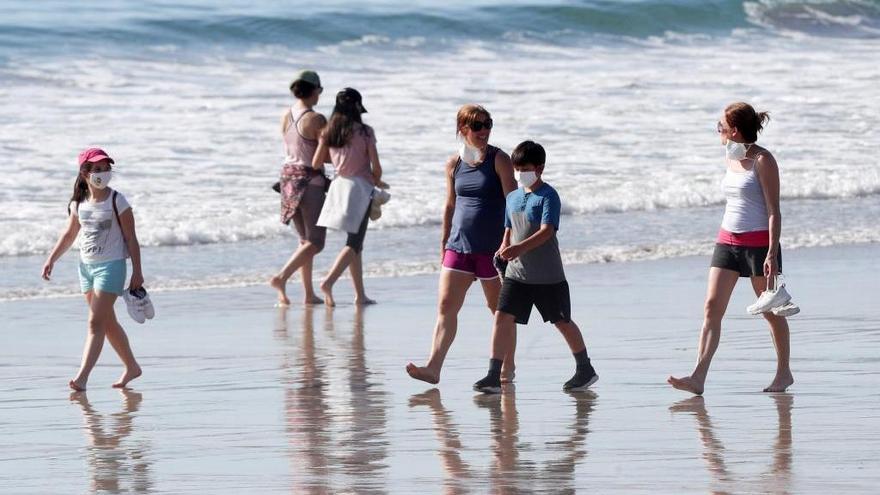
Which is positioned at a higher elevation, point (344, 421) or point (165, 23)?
point (165, 23)

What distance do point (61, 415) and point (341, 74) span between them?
77.3 feet

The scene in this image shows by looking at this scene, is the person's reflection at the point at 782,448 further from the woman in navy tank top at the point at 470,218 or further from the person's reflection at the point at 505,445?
the woman in navy tank top at the point at 470,218

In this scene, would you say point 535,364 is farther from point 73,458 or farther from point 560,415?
point 73,458

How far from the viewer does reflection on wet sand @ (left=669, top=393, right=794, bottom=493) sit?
568 cm

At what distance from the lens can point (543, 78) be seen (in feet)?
98.0

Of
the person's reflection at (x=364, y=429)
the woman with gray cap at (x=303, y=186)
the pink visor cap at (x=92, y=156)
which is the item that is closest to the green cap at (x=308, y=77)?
the woman with gray cap at (x=303, y=186)

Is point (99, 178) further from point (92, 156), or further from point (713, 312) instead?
point (713, 312)

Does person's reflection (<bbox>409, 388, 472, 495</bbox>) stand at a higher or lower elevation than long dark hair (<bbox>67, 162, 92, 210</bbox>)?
lower

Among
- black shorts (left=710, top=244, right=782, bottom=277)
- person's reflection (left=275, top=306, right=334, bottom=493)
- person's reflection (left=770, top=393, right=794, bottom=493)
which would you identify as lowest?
person's reflection (left=275, top=306, right=334, bottom=493)

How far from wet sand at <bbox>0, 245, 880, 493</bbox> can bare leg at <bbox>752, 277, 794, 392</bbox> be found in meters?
0.06

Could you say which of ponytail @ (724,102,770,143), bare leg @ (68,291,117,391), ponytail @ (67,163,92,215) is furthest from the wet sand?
ponytail @ (724,102,770,143)

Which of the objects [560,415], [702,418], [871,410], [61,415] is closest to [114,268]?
[61,415]

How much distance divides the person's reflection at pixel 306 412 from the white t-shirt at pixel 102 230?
41.1 inches

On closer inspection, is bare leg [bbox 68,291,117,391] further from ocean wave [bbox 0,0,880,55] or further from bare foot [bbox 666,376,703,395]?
ocean wave [bbox 0,0,880,55]
